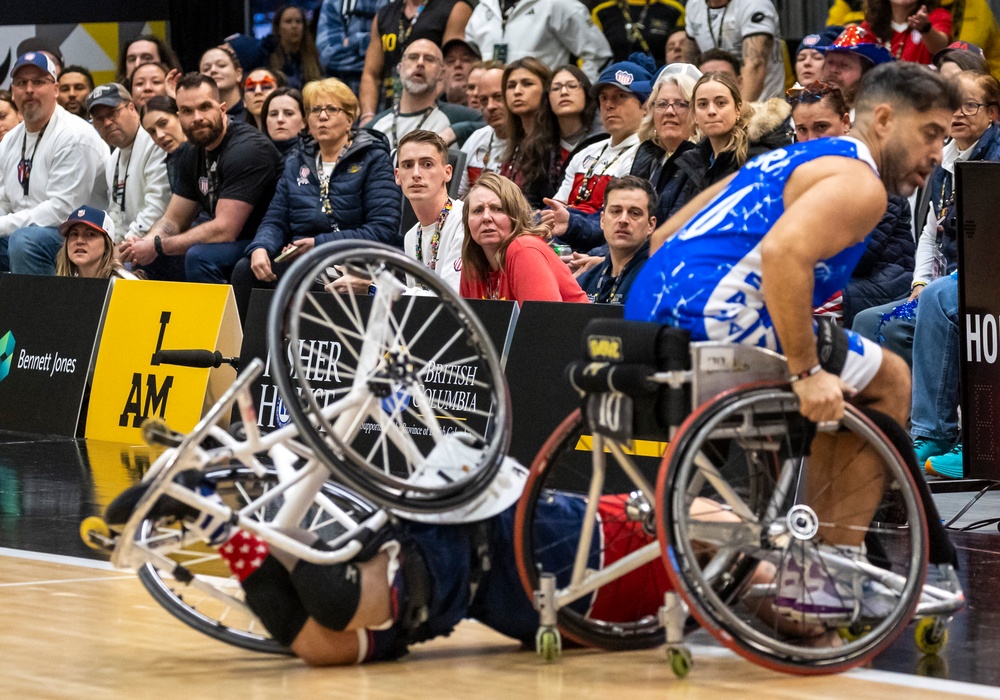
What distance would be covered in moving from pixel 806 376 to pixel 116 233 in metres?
8.34

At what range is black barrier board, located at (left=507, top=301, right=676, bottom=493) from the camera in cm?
663

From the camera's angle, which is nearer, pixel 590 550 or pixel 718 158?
pixel 590 550

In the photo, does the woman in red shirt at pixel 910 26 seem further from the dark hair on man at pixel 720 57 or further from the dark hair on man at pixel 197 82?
the dark hair on man at pixel 197 82

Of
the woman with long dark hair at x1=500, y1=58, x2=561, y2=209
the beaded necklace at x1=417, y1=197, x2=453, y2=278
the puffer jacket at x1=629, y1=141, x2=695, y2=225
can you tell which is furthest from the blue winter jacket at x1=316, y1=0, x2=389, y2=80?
the beaded necklace at x1=417, y1=197, x2=453, y2=278

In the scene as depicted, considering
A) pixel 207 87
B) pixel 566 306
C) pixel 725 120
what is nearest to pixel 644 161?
pixel 725 120

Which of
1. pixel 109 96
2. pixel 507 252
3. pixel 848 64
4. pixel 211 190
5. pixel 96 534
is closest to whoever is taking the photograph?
pixel 96 534

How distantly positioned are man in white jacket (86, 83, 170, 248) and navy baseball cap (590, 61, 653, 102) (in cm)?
356

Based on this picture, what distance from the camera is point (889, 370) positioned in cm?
404

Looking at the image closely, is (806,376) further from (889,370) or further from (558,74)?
(558,74)

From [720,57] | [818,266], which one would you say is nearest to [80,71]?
[720,57]

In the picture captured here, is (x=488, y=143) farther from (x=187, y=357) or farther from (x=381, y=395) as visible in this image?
(x=381, y=395)

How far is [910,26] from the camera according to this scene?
8.90 m

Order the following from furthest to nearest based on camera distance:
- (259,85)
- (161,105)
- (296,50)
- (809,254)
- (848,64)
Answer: (296,50)
(259,85)
(161,105)
(848,64)
(809,254)

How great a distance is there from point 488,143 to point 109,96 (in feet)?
10.5
